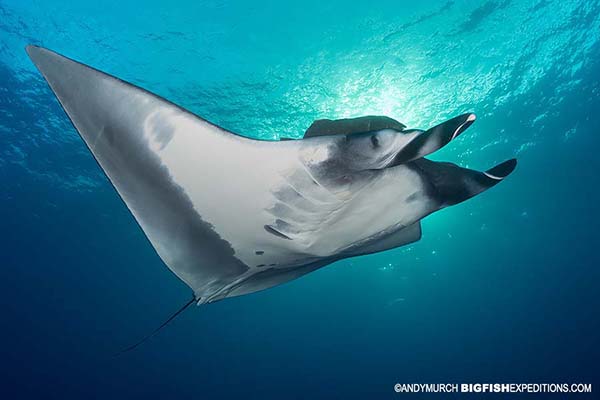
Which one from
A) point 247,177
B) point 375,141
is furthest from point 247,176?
point 375,141

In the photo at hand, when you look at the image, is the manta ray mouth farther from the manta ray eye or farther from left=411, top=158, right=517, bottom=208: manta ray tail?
left=411, top=158, right=517, bottom=208: manta ray tail

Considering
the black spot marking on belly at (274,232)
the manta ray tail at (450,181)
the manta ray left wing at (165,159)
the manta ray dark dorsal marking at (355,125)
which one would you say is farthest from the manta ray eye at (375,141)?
the black spot marking on belly at (274,232)

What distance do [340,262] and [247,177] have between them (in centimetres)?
2228

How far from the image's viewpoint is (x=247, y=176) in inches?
81.3

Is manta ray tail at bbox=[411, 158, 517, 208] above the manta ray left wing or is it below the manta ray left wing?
above

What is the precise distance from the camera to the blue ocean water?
9523 mm

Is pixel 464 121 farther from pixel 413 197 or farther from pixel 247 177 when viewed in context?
pixel 247 177

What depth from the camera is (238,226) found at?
8.04 ft

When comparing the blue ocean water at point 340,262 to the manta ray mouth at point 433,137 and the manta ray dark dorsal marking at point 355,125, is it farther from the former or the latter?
the manta ray mouth at point 433,137

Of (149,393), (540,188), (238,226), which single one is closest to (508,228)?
(540,188)

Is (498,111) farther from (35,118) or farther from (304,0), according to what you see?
(35,118)

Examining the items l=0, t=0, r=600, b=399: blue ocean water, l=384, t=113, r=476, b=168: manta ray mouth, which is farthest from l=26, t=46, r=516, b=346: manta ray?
l=0, t=0, r=600, b=399: blue ocean water

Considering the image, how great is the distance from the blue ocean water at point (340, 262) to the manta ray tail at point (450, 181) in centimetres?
815

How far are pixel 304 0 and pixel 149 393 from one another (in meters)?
36.0
